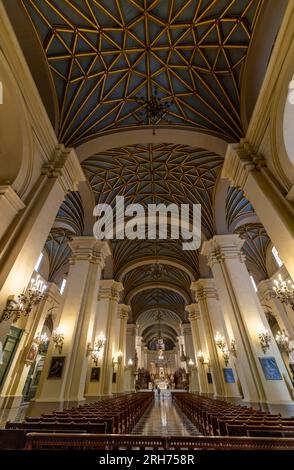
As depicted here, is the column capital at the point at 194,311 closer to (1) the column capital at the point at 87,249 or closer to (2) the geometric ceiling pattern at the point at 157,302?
(2) the geometric ceiling pattern at the point at 157,302

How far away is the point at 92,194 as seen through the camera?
12.1m

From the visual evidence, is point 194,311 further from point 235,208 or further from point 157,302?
point 157,302

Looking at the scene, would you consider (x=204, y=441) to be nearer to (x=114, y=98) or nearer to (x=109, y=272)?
(x=114, y=98)

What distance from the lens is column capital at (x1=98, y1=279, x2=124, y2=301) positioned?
1570 centimetres

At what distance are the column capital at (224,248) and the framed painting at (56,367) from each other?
26.8ft

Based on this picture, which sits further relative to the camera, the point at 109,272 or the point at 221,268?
the point at 109,272

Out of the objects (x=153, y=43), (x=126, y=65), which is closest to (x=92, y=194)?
(x=126, y=65)

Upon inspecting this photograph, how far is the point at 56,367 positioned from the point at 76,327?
1.55 meters

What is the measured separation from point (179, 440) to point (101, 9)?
10.2 meters

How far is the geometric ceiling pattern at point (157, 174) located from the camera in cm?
1142

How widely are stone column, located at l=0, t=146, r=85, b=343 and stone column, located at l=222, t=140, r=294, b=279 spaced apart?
5.56 metres

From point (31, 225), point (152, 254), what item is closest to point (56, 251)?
point (152, 254)

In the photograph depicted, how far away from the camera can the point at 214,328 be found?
1442cm

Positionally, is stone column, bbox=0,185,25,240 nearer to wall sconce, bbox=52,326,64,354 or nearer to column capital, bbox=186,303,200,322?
wall sconce, bbox=52,326,64,354
